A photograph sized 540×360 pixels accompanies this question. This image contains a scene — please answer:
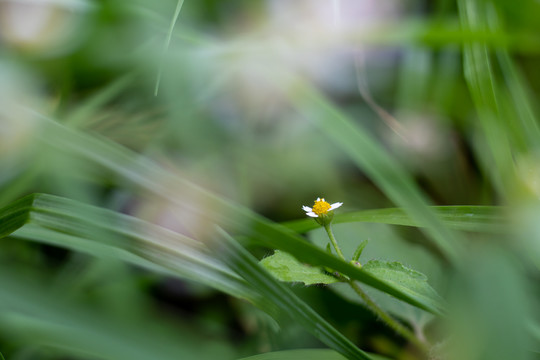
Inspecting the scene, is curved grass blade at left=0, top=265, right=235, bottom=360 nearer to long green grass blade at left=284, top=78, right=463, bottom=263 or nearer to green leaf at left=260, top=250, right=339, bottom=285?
green leaf at left=260, top=250, right=339, bottom=285

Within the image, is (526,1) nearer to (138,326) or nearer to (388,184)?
(388,184)

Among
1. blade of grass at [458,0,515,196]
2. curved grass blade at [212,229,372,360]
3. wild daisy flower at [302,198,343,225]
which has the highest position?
blade of grass at [458,0,515,196]

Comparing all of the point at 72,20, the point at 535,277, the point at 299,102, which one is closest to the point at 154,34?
the point at 72,20

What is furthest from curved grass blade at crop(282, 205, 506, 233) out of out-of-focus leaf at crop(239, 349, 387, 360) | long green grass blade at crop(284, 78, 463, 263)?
out-of-focus leaf at crop(239, 349, 387, 360)

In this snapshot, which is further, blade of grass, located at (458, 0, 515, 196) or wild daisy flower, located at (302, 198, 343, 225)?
blade of grass, located at (458, 0, 515, 196)

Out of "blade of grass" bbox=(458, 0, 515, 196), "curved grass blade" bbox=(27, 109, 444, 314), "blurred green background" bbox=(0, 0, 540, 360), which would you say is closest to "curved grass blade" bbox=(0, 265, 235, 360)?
"blurred green background" bbox=(0, 0, 540, 360)

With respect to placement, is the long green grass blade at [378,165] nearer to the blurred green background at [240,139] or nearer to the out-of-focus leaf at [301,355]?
the blurred green background at [240,139]

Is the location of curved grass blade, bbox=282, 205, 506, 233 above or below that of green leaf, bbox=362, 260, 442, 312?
above
